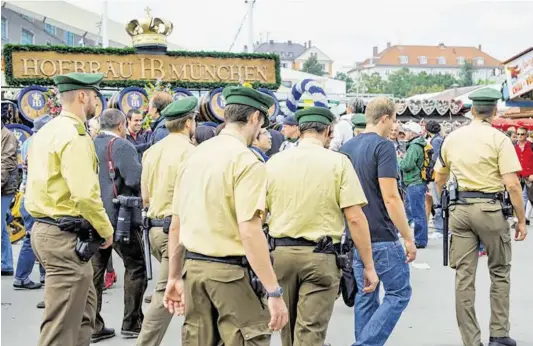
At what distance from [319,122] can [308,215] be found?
643mm

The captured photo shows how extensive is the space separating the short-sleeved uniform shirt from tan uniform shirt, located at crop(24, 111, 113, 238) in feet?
5.86

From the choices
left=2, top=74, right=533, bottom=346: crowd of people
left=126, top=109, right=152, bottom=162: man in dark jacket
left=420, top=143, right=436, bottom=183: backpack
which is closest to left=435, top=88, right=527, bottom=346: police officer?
left=2, top=74, right=533, bottom=346: crowd of people

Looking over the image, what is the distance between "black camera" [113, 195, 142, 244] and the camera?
19.3 feet

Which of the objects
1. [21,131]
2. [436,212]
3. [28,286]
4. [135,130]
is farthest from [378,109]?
[21,131]

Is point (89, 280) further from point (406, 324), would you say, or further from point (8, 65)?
point (8, 65)

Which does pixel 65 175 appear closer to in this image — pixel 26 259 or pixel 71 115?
pixel 71 115

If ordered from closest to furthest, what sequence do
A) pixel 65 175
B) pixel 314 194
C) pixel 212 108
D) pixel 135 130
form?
pixel 65 175 < pixel 314 194 < pixel 135 130 < pixel 212 108

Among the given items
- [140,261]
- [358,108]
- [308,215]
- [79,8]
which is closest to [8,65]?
[358,108]

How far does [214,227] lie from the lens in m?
3.56

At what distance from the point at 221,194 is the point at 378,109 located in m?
2.03

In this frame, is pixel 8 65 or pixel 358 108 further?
pixel 8 65

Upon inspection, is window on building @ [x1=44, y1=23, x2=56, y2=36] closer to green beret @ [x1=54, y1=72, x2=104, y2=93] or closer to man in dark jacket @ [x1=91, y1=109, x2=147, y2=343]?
man in dark jacket @ [x1=91, y1=109, x2=147, y2=343]

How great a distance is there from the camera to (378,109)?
17.1 feet

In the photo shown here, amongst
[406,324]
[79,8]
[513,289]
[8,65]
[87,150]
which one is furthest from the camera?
[79,8]
